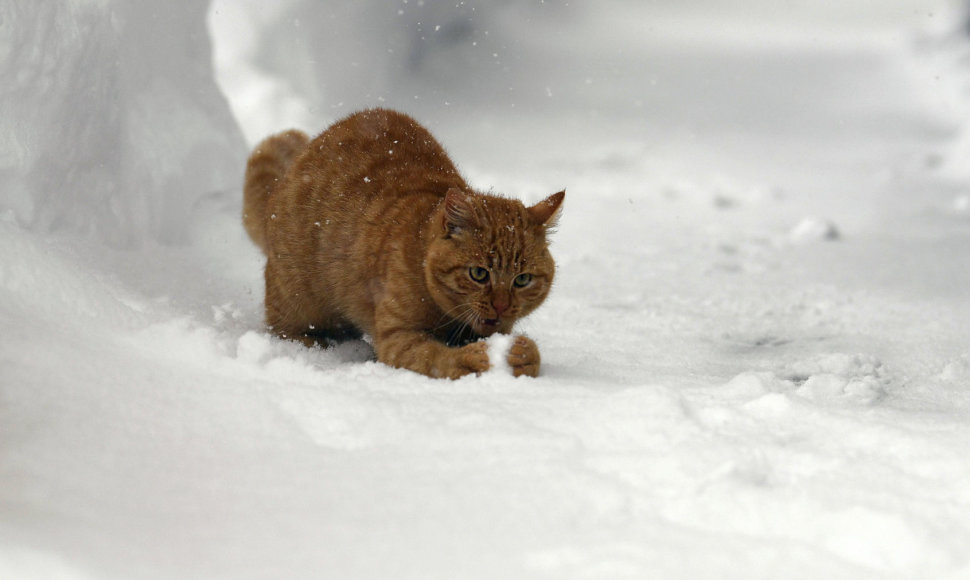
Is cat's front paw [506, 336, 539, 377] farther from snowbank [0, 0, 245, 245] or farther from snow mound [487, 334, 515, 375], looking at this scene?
snowbank [0, 0, 245, 245]

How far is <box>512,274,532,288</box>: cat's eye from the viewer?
2750mm

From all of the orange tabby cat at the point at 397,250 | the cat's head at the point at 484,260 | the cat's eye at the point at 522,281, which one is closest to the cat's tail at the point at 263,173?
the orange tabby cat at the point at 397,250

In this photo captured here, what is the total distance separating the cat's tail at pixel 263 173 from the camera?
3.70 meters

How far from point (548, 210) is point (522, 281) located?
9.5 inches

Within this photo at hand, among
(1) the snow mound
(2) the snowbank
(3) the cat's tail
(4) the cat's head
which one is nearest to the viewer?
(1) the snow mound

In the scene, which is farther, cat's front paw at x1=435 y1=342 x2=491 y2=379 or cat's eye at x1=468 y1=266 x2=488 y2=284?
cat's eye at x1=468 y1=266 x2=488 y2=284

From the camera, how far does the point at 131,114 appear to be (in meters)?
4.21

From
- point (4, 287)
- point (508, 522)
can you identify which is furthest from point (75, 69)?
point (508, 522)

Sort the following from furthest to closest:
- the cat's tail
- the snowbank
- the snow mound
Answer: the cat's tail < the snowbank < the snow mound

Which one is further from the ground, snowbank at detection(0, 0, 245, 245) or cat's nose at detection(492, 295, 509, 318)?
snowbank at detection(0, 0, 245, 245)

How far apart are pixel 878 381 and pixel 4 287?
275 cm

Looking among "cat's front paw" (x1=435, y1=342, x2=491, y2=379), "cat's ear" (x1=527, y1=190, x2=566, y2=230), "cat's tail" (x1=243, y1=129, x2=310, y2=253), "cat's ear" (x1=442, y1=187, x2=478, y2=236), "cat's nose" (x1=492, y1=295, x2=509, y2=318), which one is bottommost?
"cat's front paw" (x1=435, y1=342, x2=491, y2=379)

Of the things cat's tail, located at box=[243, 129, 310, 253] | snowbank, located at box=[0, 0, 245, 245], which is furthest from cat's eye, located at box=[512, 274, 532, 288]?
snowbank, located at box=[0, 0, 245, 245]

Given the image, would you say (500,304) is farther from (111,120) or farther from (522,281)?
(111,120)
